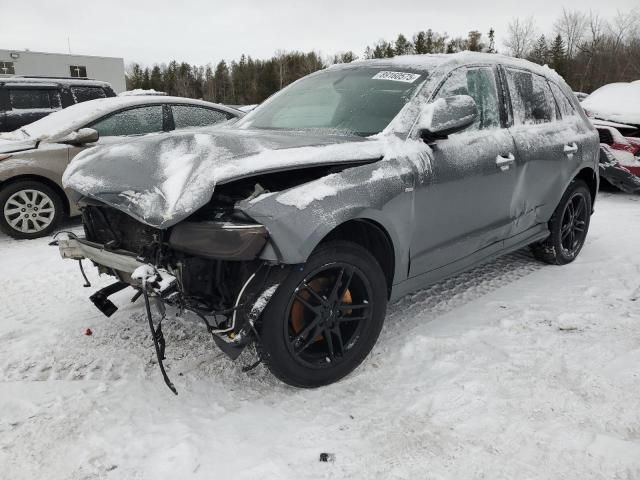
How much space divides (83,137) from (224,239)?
372 centimetres

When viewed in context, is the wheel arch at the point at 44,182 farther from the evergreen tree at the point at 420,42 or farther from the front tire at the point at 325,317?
the evergreen tree at the point at 420,42

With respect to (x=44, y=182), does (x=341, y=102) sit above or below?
above

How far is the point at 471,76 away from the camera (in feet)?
11.5

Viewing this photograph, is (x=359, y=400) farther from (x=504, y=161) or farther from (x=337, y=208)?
(x=504, y=161)

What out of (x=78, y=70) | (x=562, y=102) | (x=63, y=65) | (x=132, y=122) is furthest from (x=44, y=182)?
(x=63, y=65)

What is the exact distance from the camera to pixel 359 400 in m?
2.59

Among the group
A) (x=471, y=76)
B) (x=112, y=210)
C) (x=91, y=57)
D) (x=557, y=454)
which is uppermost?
(x=91, y=57)

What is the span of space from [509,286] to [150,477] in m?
3.10

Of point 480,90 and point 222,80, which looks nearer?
point 480,90

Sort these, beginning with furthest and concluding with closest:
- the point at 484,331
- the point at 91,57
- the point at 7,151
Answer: the point at 91,57 < the point at 7,151 < the point at 484,331

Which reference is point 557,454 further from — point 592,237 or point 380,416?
point 592,237

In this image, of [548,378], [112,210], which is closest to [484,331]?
[548,378]

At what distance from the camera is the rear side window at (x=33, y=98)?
25.9ft

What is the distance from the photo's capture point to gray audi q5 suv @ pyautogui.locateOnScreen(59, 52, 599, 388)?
2305 millimetres
